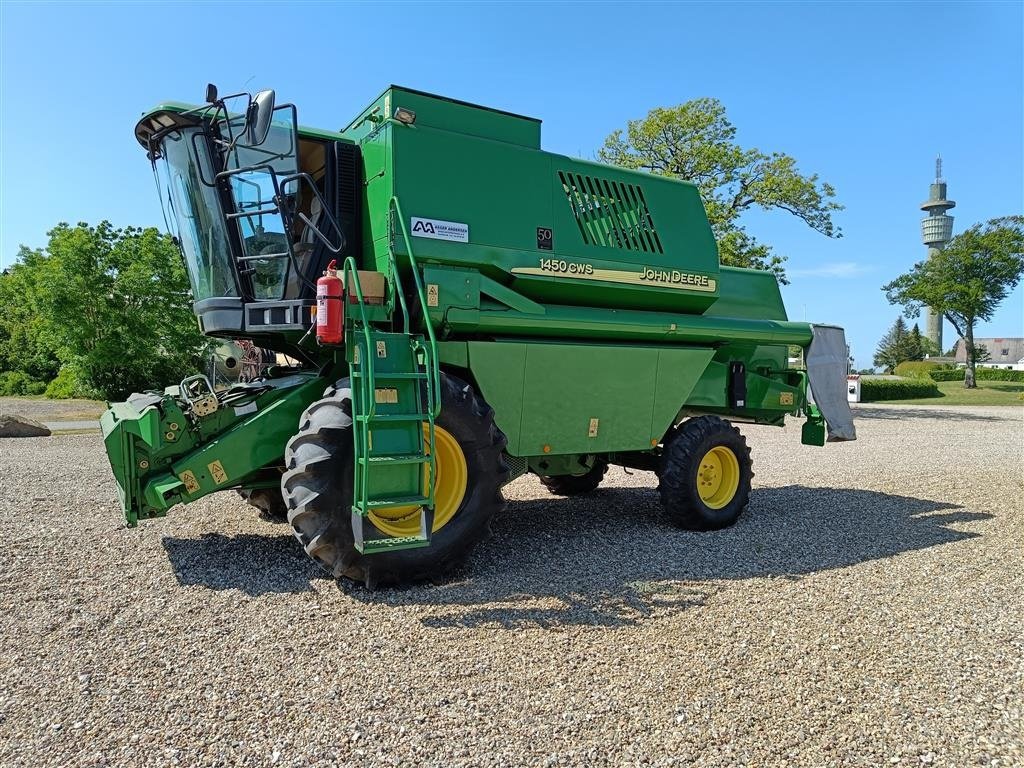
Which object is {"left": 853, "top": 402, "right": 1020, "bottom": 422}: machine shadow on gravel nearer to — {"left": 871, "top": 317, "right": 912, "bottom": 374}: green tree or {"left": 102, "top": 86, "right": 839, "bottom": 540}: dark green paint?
{"left": 102, "top": 86, "right": 839, "bottom": 540}: dark green paint

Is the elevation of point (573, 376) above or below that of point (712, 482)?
above

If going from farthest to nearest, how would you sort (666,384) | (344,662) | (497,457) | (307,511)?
(666,384)
(497,457)
(307,511)
(344,662)

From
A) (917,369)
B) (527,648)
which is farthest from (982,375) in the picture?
(527,648)

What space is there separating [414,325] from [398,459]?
1.35m

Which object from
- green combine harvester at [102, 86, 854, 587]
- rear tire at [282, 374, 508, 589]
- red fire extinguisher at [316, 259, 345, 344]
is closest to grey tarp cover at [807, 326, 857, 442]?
green combine harvester at [102, 86, 854, 587]

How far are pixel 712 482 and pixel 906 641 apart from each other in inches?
125

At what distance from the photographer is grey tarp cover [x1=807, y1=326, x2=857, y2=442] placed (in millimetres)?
8094

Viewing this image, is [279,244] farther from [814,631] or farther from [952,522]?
[952,522]

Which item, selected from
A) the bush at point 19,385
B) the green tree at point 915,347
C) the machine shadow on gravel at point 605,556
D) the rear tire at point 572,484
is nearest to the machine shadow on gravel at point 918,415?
the machine shadow on gravel at point 605,556

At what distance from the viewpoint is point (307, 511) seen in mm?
4633

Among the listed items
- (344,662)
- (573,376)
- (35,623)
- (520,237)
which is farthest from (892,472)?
(35,623)

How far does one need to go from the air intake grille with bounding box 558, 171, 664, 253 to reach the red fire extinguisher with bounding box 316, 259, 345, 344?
2.40 meters

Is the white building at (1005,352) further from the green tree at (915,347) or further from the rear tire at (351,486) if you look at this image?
the rear tire at (351,486)

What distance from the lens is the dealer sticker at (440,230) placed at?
18.0ft
